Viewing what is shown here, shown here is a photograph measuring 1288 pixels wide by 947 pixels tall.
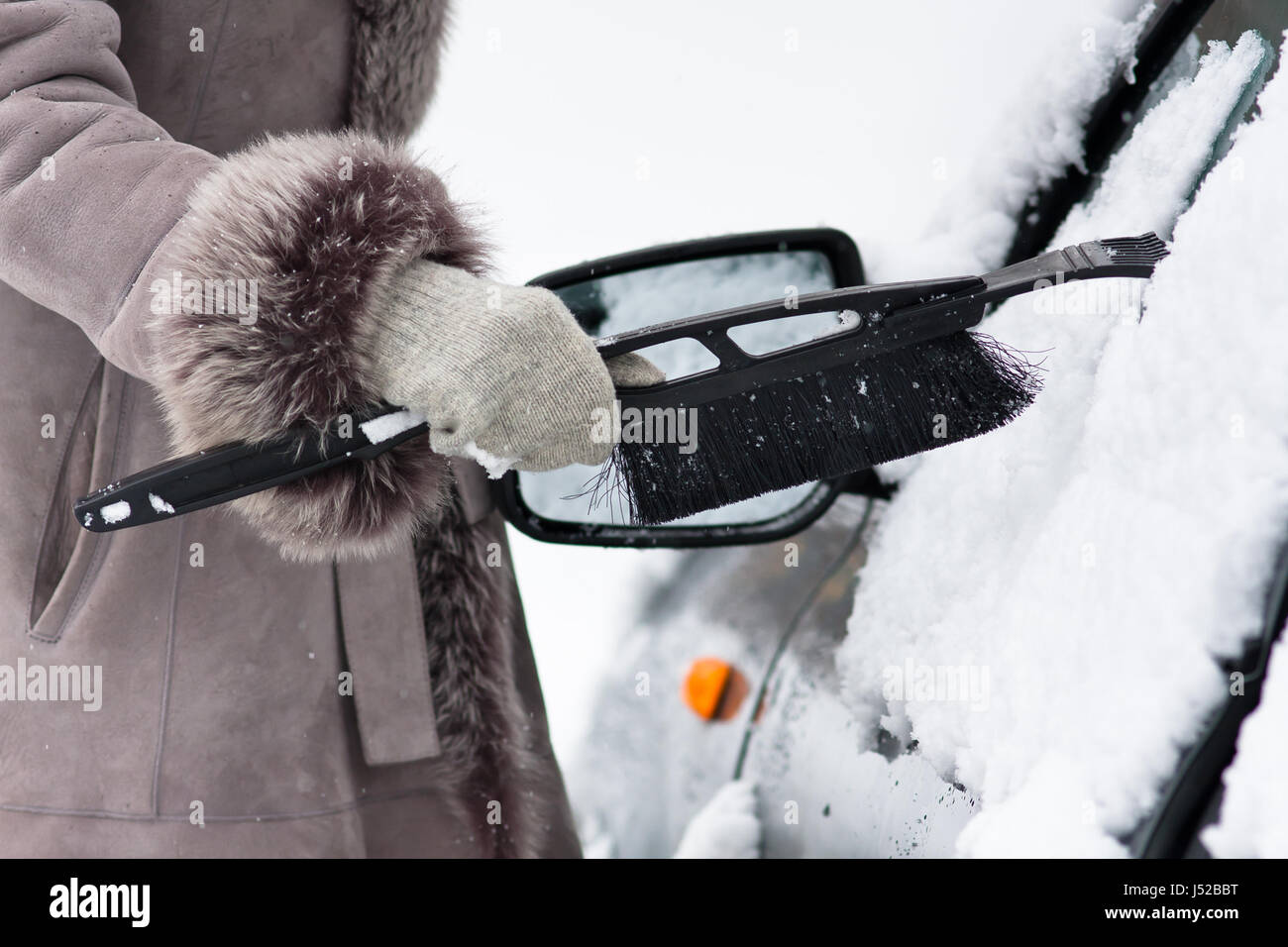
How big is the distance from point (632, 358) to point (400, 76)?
1.80 ft

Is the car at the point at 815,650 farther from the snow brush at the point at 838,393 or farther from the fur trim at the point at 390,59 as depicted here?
the fur trim at the point at 390,59

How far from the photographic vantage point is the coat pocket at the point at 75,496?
3.11 ft

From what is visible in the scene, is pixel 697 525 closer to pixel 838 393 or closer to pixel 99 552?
pixel 838 393

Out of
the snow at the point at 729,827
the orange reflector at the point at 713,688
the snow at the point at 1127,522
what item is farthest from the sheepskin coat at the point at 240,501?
the snow at the point at 1127,522

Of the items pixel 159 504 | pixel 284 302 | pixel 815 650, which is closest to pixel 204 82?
pixel 284 302

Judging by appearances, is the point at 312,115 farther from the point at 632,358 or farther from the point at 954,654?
the point at 954,654

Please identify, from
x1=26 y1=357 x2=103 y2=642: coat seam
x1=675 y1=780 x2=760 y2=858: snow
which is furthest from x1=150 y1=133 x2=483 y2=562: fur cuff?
x1=675 y1=780 x2=760 y2=858: snow

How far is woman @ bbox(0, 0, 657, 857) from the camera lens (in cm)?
70

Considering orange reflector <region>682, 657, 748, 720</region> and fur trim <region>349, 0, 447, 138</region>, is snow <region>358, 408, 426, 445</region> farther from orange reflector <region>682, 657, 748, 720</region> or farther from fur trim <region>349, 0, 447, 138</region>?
orange reflector <region>682, 657, 748, 720</region>

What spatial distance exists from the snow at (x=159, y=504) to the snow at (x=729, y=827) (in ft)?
3.20

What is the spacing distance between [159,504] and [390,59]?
0.63 m

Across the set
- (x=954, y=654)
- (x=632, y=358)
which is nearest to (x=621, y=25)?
(x=632, y=358)

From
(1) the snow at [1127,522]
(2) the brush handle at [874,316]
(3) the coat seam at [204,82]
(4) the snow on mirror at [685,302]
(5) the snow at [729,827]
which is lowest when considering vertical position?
(5) the snow at [729,827]
